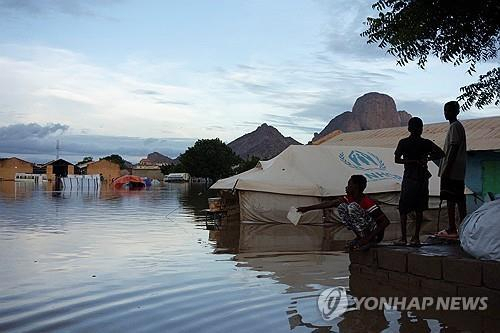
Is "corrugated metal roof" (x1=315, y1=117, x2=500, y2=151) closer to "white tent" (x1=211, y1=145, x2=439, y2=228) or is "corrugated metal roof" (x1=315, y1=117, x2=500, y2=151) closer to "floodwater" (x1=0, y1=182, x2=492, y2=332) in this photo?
"white tent" (x1=211, y1=145, x2=439, y2=228)

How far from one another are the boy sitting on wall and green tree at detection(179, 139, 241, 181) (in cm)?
7293

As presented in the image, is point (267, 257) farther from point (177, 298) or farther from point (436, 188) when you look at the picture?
point (436, 188)

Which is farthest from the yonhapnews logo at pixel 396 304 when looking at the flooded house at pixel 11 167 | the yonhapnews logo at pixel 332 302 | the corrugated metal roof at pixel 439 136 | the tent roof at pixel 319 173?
the flooded house at pixel 11 167

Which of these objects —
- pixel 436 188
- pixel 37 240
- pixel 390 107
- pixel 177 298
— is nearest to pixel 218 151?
pixel 390 107

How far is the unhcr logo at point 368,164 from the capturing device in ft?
63.2

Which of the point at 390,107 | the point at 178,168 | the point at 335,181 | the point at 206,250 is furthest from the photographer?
the point at 178,168

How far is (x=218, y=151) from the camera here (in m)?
83.0

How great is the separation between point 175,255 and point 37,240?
12.3 ft

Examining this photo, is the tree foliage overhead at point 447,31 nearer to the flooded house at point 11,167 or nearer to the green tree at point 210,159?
the green tree at point 210,159

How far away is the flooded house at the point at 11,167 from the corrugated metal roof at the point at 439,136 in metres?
77.9

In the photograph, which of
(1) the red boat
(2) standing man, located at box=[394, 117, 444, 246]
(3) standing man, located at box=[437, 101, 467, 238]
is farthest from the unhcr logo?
(1) the red boat

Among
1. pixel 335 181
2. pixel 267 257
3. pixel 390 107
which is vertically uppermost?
pixel 390 107

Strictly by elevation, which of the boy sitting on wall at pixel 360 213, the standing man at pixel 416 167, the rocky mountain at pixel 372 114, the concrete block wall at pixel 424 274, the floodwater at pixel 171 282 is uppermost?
the rocky mountain at pixel 372 114

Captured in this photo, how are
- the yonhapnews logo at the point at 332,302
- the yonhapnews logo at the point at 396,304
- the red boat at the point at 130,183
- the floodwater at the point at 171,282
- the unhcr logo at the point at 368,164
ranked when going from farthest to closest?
the red boat at the point at 130,183 → the unhcr logo at the point at 368,164 → the yonhapnews logo at the point at 332,302 → the yonhapnews logo at the point at 396,304 → the floodwater at the point at 171,282
